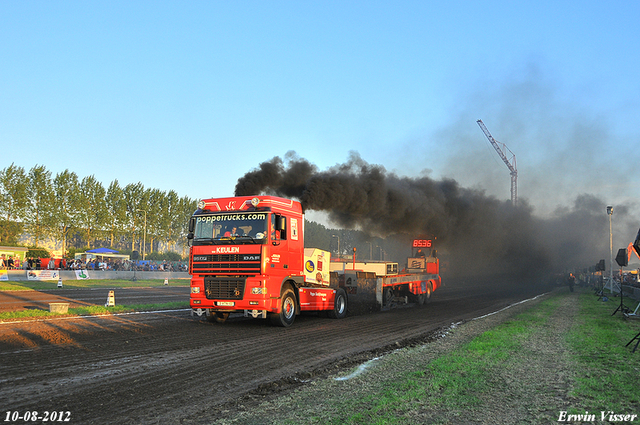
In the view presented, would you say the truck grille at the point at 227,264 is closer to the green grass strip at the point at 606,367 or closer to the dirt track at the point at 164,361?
the dirt track at the point at 164,361

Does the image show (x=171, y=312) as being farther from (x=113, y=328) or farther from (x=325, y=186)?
(x=325, y=186)

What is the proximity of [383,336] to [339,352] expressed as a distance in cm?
294

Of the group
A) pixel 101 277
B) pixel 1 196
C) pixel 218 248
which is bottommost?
pixel 101 277

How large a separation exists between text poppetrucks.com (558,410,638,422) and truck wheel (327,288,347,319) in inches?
473

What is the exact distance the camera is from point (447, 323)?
16219 millimetres

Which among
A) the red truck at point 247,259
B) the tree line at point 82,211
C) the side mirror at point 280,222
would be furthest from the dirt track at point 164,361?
the tree line at point 82,211

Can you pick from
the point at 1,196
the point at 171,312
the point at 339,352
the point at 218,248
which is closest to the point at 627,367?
the point at 339,352

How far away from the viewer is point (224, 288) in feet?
45.3

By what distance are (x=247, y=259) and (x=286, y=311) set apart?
94.1 inches

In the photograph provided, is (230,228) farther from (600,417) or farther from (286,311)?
(600,417)

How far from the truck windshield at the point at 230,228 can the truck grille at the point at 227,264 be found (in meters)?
0.46

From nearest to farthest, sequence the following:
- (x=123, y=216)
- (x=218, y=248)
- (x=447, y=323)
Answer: (x=218, y=248) → (x=447, y=323) → (x=123, y=216)

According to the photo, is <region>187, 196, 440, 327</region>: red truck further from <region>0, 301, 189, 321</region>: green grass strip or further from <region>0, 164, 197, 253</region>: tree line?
<region>0, 164, 197, 253</region>: tree line

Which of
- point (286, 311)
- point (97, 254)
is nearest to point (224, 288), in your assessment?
point (286, 311)
